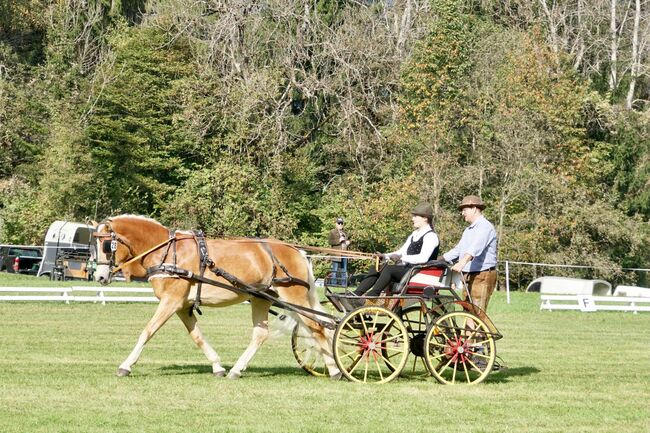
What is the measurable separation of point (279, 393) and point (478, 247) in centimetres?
292

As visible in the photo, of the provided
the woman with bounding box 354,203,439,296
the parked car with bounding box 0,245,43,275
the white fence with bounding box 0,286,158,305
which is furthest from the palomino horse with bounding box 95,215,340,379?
the parked car with bounding box 0,245,43,275

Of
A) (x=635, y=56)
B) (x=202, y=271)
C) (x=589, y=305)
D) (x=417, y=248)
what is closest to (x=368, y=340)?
(x=417, y=248)

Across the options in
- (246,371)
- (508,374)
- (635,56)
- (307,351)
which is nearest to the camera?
(307,351)

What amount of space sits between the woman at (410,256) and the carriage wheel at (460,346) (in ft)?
2.33

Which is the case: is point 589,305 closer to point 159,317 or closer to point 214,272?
point 214,272

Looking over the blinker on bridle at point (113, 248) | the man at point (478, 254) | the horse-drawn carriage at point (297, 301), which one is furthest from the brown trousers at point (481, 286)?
the blinker on bridle at point (113, 248)

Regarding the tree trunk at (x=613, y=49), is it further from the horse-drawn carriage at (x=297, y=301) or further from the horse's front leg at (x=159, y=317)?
the horse's front leg at (x=159, y=317)

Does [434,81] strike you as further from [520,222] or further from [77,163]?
[77,163]

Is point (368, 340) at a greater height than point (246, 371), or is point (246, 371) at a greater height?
point (368, 340)

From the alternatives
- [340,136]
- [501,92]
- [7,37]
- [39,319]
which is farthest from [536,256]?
[7,37]

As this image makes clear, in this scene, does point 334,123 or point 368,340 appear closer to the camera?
point 368,340

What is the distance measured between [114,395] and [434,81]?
32.2 metres

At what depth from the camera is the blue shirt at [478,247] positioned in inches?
488

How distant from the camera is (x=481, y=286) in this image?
500 inches
